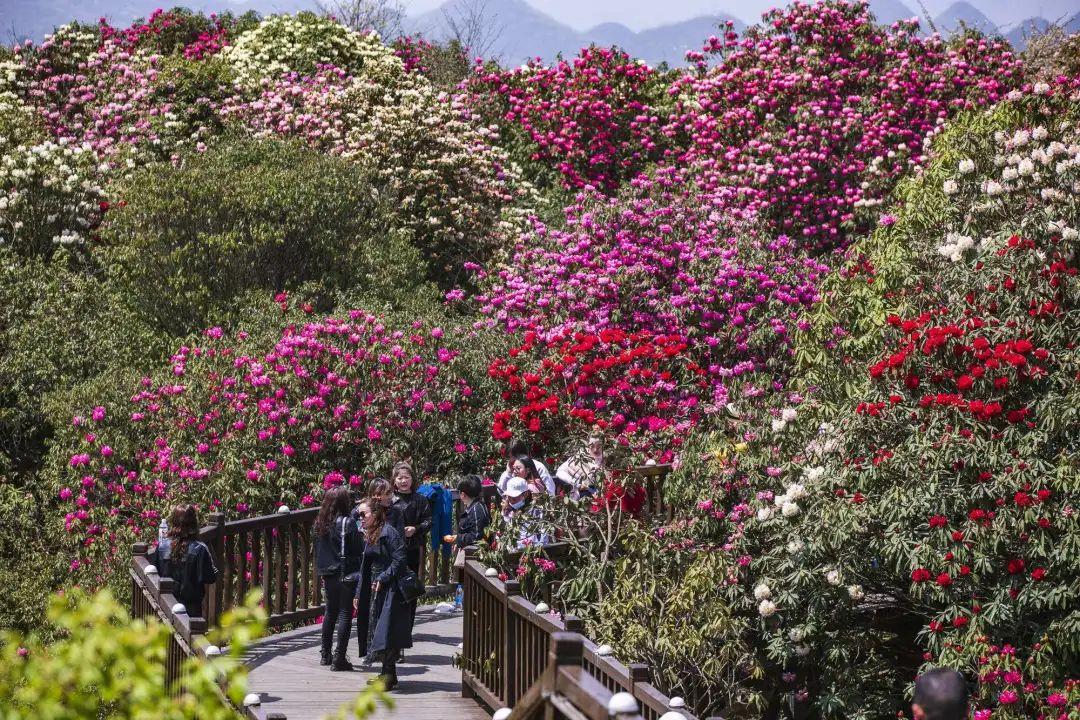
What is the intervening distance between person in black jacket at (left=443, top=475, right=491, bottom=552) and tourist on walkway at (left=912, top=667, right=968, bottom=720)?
258 inches

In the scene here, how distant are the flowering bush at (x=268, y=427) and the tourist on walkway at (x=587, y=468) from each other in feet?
10.8

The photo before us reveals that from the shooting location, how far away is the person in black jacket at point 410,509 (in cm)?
1090

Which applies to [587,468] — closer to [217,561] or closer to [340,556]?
[340,556]

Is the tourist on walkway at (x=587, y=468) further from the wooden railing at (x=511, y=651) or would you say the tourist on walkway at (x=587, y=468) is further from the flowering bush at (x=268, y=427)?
the flowering bush at (x=268, y=427)

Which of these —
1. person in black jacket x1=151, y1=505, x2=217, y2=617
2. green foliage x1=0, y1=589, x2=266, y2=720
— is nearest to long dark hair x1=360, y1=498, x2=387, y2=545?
person in black jacket x1=151, y1=505, x2=217, y2=617

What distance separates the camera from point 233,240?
1842 cm

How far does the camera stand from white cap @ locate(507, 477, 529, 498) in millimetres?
11125

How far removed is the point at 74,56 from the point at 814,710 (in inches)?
846

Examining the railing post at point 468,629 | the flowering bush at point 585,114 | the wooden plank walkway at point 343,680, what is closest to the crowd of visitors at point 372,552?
the wooden plank walkway at point 343,680

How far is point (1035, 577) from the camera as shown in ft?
28.8

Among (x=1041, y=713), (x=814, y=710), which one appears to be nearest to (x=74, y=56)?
(x=814, y=710)

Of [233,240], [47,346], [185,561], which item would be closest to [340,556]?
[185,561]

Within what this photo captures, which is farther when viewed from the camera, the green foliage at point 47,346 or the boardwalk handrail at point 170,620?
the green foliage at point 47,346

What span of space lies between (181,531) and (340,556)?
1160 mm
